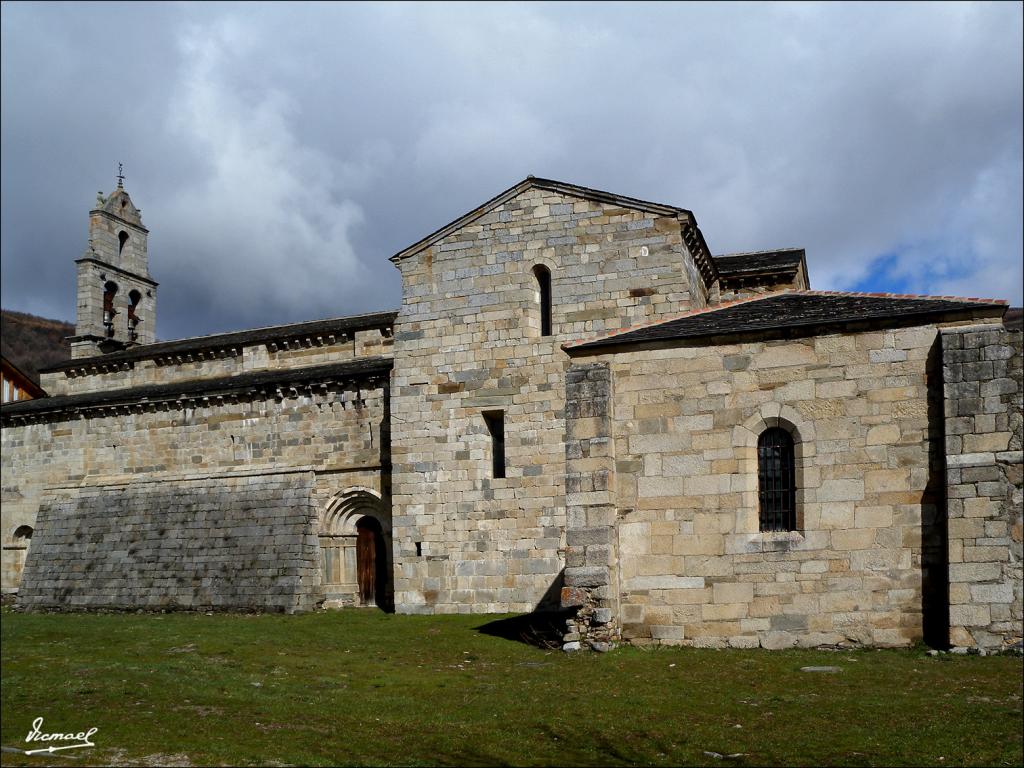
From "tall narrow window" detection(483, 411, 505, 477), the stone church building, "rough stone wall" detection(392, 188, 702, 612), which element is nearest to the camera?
the stone church building

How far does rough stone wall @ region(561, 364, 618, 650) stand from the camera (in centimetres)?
1608

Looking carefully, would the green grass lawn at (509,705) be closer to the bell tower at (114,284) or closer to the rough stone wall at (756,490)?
the rough stone wall at (756,490)

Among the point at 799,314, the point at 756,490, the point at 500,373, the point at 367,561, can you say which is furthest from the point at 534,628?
the point at 367,561

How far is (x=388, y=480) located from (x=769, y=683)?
13.6 m

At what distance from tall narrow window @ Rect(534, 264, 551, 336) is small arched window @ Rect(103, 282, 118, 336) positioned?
18898mm

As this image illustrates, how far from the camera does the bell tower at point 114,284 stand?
35.0 meters

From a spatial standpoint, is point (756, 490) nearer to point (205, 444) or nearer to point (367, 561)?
point (367, 561)

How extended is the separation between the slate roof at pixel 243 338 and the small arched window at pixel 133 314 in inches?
111

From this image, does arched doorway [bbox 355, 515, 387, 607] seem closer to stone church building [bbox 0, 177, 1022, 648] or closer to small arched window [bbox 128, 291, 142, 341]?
stone church building [bbox 0, 177, 1022, 648]

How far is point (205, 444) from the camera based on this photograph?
91.9 ft

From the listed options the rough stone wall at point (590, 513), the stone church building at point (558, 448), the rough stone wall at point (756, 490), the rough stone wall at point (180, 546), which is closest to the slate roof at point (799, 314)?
the stone church building at point (558, 448)

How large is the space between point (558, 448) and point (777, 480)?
7079 mm

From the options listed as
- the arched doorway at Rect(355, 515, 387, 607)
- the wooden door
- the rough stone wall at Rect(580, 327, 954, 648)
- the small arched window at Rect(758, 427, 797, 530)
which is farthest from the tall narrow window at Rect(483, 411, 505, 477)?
the small arched window at Rect(758, 427, 797, 530)

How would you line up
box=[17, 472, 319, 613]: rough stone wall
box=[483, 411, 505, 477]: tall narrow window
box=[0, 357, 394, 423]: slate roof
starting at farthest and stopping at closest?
box=[0, 357, 394, 423]: slate roof, box=[17, 472, 319, 613]: rough stone wall, box=[483, 411, 505, 477]: tall narrow window
